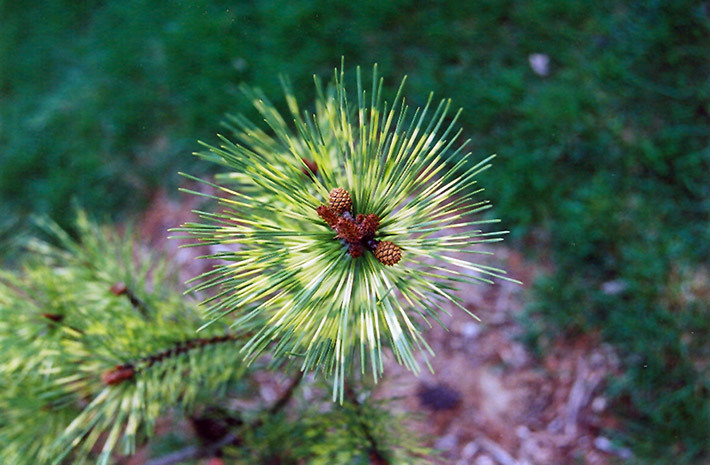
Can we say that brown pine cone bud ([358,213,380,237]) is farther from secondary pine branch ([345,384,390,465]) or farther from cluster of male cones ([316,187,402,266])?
secondary pine branch ([345,384,390,465])

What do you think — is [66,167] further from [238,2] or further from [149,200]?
[238,2]

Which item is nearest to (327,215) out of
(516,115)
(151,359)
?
(151,359)

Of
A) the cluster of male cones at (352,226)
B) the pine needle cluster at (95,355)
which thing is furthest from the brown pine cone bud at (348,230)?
the pine needle cluster at (95,355)

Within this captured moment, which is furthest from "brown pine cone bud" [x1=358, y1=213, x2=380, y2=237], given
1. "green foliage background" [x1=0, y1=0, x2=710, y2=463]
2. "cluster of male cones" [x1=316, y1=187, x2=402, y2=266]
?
"green foliage background" [x1=0, y1=0, x2=710, y2=463]

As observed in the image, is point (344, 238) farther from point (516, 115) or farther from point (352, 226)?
point (516, 115)

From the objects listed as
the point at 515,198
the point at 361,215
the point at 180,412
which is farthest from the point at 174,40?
the point at 361,215

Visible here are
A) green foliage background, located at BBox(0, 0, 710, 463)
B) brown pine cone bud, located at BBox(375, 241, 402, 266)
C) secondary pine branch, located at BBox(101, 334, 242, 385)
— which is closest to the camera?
brown pine cone bud, located at BBox(375, 241, 402, 266)

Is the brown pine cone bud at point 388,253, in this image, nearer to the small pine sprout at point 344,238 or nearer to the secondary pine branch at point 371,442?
the small pine sprout at point 344,238

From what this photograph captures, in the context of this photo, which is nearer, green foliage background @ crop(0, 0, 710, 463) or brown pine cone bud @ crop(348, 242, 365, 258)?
brown pine cone bud @ crop(348, 242, 365, 258)
